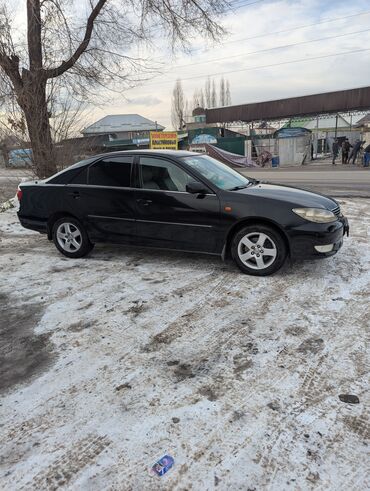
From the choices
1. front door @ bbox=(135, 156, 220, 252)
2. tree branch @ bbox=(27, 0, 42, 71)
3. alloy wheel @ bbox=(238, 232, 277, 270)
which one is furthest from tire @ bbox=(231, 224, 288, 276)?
tree branch @ bbox=(27, 0, 42, 71)

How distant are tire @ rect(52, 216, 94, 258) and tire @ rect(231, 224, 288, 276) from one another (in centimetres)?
222

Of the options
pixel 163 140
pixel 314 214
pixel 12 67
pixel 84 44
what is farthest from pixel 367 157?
pixel 314 214

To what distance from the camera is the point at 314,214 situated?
4688mm

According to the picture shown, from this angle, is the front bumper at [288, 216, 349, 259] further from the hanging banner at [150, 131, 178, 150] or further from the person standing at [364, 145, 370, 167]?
the person standing at [364, 145, 370, 167]

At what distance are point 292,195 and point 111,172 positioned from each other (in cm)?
245

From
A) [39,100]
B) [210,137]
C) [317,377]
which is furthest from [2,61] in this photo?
[210,137]

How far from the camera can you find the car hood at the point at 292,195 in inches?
189

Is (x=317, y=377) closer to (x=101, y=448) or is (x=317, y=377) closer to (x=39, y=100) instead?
(x=101, y=448)

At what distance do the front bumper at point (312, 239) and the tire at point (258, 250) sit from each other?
14 centimetres

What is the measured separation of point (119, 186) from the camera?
5.55m

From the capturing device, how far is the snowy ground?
7.14 feet

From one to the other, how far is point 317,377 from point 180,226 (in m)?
2.75

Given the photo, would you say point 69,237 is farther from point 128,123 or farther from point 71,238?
point 128,123

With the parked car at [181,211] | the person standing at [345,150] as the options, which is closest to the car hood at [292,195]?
the parked car at [181,211]
